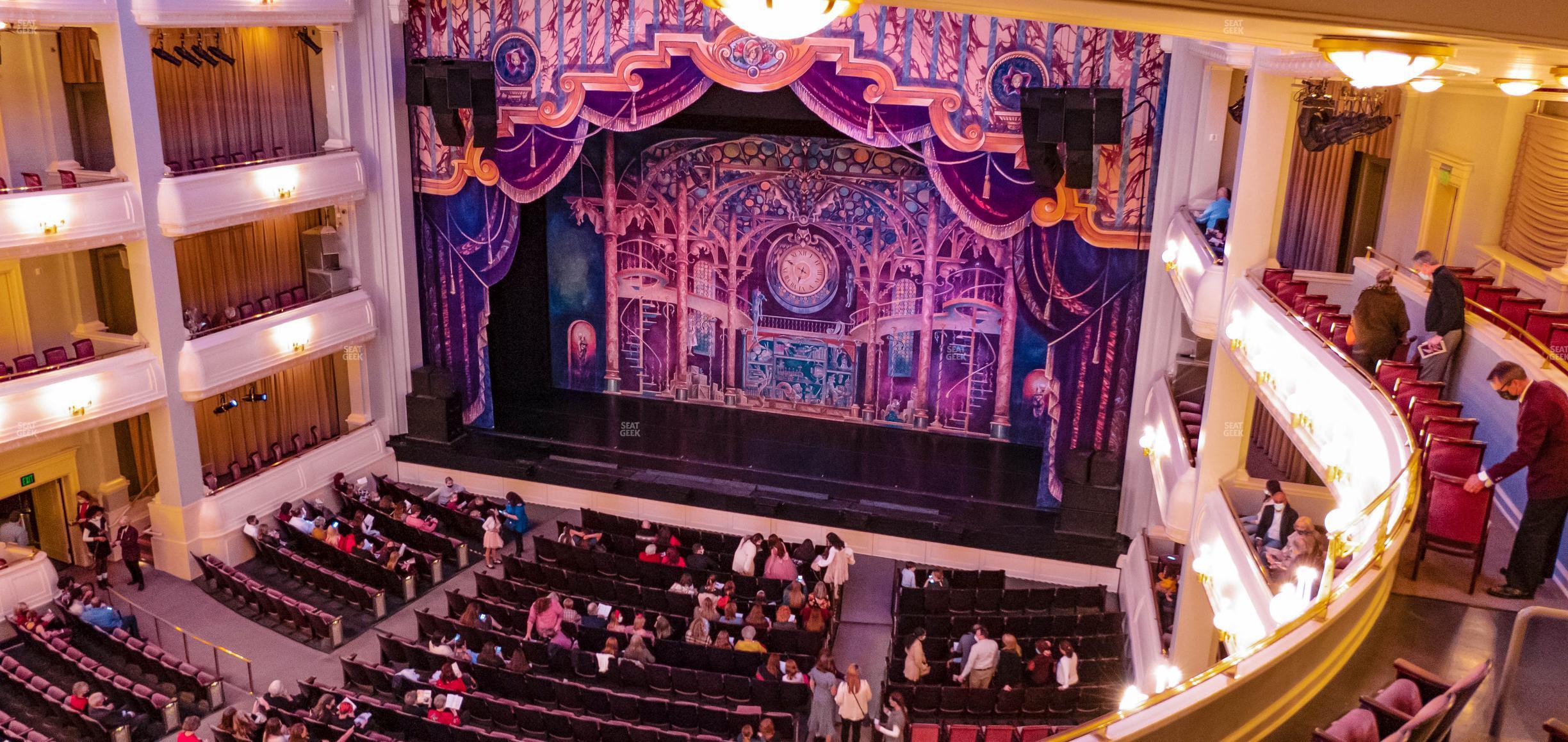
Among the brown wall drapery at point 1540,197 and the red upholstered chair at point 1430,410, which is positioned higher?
the brown wall drapery at point 1540,197

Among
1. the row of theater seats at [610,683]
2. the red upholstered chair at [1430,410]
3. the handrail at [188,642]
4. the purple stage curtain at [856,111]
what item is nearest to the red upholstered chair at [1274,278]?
the red upholstered chair at [1430,410]

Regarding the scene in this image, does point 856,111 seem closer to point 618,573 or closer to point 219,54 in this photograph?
point 618,573

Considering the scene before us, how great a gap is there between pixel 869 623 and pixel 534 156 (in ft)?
27.1

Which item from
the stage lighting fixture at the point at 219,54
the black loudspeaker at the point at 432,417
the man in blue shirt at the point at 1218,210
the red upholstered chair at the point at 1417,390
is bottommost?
the black loudspeaker at the point at 432,417

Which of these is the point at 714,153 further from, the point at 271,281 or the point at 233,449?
the point at 233,449

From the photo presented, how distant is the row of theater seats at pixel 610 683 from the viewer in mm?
11227

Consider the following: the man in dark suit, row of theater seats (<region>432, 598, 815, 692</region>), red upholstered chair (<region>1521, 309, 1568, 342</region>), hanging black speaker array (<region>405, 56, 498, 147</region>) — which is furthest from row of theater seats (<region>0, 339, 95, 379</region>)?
red upholstered chair (<region>1521, 309, 1568, 342</region>)

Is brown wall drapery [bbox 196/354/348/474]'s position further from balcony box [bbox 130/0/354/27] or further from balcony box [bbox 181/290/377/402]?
balcony box [bbox 130/0/354/27]

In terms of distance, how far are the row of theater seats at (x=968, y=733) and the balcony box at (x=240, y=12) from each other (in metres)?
11.6

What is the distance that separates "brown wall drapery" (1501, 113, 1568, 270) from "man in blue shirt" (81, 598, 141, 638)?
1474 centimetres

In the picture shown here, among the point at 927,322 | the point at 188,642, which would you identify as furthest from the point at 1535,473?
the point at 188,642

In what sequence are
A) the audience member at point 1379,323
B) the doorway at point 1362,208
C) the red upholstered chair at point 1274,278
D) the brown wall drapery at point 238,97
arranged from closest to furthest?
the audience member at point 1379,323 → the red upholstered chair at point 1274,278 → the doorway at point 1362,208 → the brown wall drapery at point 238,97

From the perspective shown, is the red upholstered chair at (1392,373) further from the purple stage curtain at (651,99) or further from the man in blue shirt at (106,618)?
the man in blue shirt at (106,618)

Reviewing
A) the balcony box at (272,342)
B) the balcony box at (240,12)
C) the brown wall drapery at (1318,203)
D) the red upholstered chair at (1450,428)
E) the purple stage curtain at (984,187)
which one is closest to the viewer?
the red upholstered chair at (1450,428)
